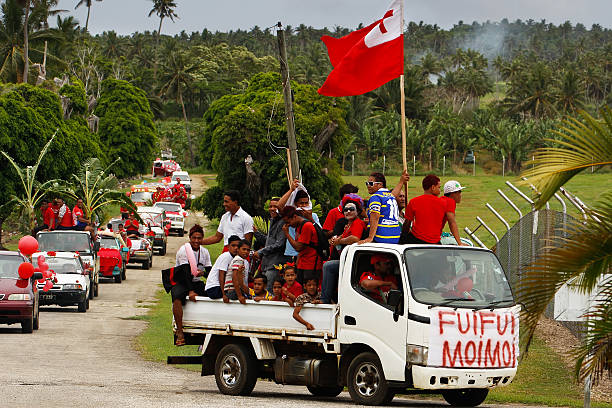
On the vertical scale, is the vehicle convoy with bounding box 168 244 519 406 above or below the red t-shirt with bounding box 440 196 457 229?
below

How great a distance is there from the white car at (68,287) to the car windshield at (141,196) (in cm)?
3400

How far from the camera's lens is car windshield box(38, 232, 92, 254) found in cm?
3100

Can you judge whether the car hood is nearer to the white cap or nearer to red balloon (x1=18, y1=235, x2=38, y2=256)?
red balloon (x1=18, y1=235, x2=38, y2=256)

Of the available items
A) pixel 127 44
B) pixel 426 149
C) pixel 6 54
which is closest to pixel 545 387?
pixel 6 54

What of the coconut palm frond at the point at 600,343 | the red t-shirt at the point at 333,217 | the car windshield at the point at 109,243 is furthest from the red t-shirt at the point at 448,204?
the car windshield at the point at 109,243

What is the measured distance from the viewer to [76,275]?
28188 mm

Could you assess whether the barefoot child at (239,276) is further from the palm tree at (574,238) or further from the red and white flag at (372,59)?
the palm tree at (574,238)

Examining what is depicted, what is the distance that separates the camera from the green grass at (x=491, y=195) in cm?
4724

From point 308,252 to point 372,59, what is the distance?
3688 millimetres

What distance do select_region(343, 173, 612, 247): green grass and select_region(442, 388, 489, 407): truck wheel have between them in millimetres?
27635

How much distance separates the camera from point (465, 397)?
42.8ft

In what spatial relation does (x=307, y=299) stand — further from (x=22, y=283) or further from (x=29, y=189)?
(x=29, y=189)

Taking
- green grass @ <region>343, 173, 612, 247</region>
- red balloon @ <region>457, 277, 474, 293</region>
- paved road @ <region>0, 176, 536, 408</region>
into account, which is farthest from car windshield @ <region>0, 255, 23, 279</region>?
green grass @ <region>343, 173, 612, 247</region>

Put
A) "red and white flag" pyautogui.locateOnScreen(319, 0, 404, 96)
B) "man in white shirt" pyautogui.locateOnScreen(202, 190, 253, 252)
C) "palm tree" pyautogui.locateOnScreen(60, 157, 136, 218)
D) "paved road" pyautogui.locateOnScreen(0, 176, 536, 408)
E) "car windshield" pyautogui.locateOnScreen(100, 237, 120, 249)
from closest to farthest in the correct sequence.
Result: "paved road" pyautogui.locateOnScreen(0, 176, 536, 408), "man in white shirt" pyautogui.locateOnScreen(202, 190, 253, 252), "red and white flag" pyautogui.locateOnScreen(319, 0, 404, 96), "car windshield" pyautogui.locateOnScreen(100, 237, 120, 249), "palm tree" pyautogui.locateOnScreen(60, 157, 136, 218)
